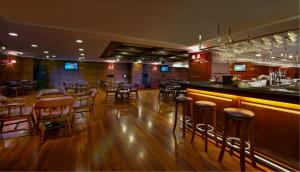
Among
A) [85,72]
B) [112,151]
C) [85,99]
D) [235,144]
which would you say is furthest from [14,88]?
[235,144]

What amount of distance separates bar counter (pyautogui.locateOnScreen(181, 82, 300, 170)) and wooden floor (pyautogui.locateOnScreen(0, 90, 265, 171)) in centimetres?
50

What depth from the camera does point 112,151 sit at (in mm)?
2562

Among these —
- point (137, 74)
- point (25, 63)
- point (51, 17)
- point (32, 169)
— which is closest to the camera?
point (32, 169)

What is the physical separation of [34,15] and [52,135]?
8.26 ft

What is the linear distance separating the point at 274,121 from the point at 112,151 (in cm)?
270

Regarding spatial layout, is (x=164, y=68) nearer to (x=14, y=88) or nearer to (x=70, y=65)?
(x=70, y=65)

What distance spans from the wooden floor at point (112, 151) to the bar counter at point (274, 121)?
1.64 ft

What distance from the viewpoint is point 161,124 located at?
400cm

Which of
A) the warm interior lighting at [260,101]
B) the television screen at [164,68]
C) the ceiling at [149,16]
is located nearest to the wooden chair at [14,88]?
the ceiling at [149,16]

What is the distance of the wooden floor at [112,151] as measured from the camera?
2.15m

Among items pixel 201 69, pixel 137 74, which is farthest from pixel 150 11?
pixel 137 74

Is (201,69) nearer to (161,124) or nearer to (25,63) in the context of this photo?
(161,124)

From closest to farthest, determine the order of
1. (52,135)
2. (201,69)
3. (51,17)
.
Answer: (51,17) < (52,135) < (201,69)

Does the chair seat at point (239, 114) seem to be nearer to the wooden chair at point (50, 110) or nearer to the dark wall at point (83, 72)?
the wooden chair at point (50, 110)
